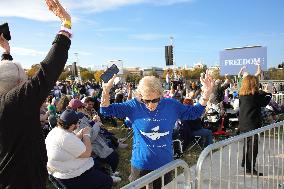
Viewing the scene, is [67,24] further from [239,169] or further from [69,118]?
[239,169]

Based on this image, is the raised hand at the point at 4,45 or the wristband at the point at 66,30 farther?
the raised hand at the point at 4,45

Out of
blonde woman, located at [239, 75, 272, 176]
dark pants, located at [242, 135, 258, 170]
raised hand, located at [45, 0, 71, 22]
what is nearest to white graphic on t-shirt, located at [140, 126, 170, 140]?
dark pants, located at [242, 135, 258, 170]

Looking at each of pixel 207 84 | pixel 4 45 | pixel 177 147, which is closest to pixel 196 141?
pixel 177 147

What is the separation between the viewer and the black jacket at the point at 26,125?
2.20 metres

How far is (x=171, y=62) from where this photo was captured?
30.4m

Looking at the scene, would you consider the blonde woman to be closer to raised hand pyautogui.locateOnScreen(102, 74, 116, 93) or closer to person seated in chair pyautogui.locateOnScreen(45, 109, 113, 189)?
person seated in chair pyautogui.locateOnScreen(45, 109, 113, 189)

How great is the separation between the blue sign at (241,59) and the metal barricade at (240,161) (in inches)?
745

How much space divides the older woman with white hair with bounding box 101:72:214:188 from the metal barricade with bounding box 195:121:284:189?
1.75ft

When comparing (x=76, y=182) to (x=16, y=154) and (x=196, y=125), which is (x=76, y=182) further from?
(x=196, y=125)

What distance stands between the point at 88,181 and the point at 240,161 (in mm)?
2148

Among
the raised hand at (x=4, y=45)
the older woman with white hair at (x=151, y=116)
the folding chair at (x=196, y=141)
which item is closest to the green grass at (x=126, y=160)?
the folding chair at (x=196, y=141)

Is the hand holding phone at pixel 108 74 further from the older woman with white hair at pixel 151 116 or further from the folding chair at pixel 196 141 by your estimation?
the folding chair at pixel 196 141

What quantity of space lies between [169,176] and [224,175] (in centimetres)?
111

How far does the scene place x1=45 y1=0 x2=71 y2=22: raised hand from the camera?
7.89ft
